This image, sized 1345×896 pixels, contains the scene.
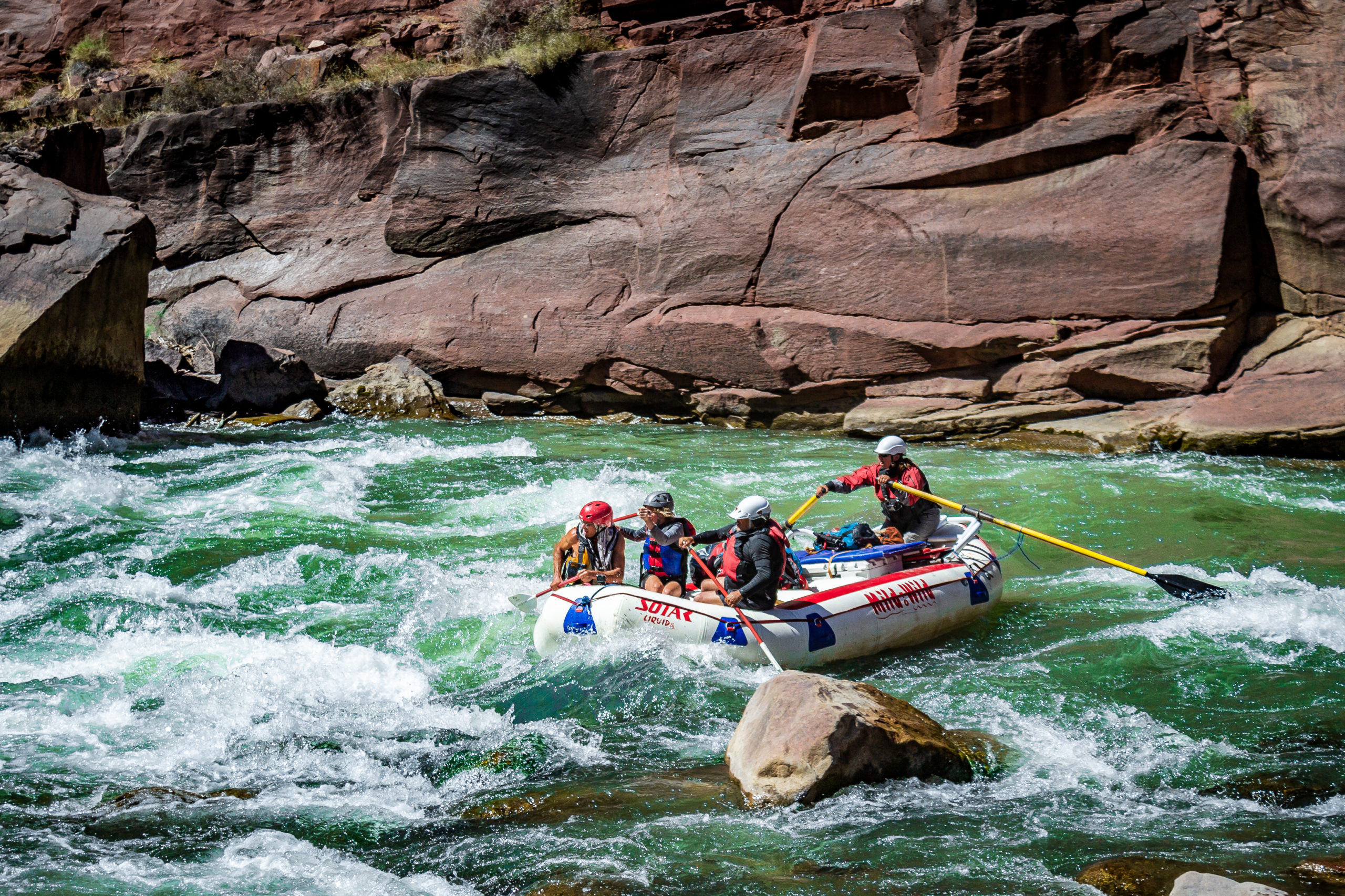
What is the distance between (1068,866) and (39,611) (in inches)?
254

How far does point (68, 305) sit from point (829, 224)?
9.60 metres

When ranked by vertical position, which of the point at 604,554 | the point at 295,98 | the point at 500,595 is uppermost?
the point at 295,98

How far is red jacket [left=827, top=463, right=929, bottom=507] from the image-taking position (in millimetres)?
8320

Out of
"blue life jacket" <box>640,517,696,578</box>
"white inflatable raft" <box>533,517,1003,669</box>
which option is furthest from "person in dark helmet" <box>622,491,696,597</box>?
"white inflatable raft" <box>533,517,1003,669</box>

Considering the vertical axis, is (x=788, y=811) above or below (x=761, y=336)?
below

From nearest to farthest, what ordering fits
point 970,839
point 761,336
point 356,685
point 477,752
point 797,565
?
point 970,839 → point 477,752 → point 356,685 → point 797,565 → point 761,336

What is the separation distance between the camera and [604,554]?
7.22m

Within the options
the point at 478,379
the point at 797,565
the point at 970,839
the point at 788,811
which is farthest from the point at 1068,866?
the point at 478,379

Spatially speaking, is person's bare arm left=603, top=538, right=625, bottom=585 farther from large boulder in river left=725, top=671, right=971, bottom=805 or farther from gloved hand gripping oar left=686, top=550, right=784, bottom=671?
large boulder in river left=725, top=671, right=971, bottom=805

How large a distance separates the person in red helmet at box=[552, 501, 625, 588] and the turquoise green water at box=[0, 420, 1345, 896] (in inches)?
20.6

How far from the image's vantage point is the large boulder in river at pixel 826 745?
4.62 metres

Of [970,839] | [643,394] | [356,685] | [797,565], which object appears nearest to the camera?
[970,839]

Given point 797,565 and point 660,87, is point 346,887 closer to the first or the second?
point 797,565

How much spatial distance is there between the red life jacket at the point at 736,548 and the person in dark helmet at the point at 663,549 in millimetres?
399
